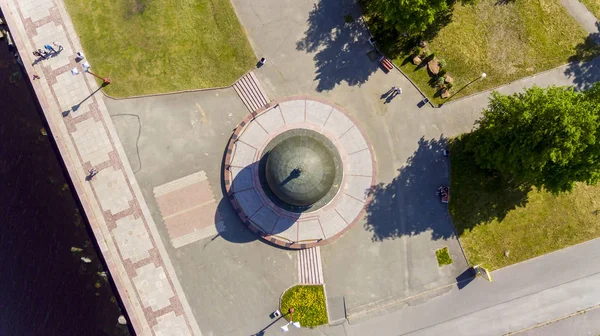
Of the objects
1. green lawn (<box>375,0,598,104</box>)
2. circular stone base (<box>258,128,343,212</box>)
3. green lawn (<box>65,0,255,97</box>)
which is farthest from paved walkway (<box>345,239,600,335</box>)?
green lawn (<box>65,0,255,97</box>)

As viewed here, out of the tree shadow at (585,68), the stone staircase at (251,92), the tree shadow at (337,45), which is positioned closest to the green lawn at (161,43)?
the stone staircase at (251,92)

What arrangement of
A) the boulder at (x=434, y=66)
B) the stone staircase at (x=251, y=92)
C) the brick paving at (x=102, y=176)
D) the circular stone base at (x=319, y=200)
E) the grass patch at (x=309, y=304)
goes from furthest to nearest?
the stone staircase at (x=251, y=92) < the brick paving at (x=102, y=176) < the boulder at (x=434, y=66) < the grass patch at (x=309, y=304) < the circular stone base at (x=319, y=200)

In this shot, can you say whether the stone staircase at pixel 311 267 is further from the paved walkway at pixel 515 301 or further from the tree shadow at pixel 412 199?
the paved walkway at pixel 515 301

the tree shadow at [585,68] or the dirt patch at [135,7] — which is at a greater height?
the dirt patch at [135,7]

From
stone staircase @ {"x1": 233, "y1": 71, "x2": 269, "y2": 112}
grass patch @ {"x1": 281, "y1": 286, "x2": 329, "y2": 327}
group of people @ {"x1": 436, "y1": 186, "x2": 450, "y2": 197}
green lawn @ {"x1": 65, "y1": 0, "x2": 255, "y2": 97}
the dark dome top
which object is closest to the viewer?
the dark dome top

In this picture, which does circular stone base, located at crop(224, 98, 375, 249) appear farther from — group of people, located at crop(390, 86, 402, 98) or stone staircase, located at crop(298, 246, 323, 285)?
group of people, located at crop(390, 86, 402, 98)

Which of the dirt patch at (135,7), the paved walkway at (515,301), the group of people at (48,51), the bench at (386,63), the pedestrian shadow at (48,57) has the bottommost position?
the paved walkway at (515,301)

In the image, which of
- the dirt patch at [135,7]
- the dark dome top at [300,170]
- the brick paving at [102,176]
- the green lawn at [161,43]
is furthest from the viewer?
the dirt patch at [135,7]
